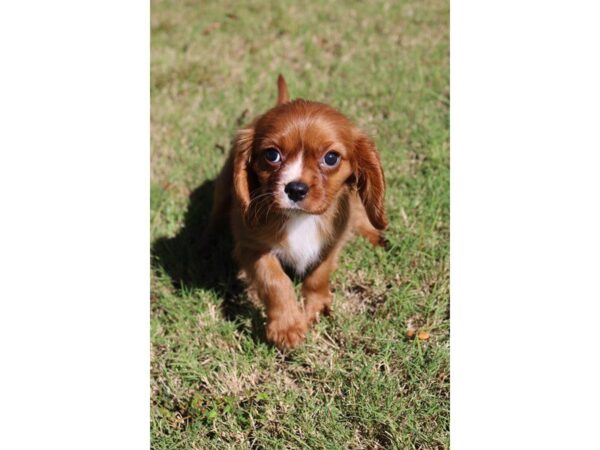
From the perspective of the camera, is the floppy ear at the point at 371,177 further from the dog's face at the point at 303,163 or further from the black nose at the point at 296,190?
the black nose at the point at 296,190

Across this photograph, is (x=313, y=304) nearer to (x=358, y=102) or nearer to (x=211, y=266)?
(x=211, y=266)

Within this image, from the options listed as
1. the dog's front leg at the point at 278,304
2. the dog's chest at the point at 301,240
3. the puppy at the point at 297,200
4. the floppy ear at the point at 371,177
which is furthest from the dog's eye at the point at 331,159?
the dog's front leg at the point at 278,304

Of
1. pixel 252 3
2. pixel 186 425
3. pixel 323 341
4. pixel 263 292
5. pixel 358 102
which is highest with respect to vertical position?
pixel 252 3

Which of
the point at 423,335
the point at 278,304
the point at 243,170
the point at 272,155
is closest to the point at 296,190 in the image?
the point at 272,155

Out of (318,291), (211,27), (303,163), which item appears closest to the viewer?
(303,163)

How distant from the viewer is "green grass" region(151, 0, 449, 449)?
A: 2748 millimetres

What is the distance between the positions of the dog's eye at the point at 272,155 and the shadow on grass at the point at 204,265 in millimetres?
990

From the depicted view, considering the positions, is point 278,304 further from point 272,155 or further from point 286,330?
point 272,155

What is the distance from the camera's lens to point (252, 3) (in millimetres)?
6141

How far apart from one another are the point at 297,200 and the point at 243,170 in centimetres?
44

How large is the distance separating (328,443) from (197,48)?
421cm

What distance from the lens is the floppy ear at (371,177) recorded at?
296 cm

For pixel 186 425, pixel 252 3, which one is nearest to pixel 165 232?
pixel 186 425

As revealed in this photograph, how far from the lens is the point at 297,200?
2582 mm
